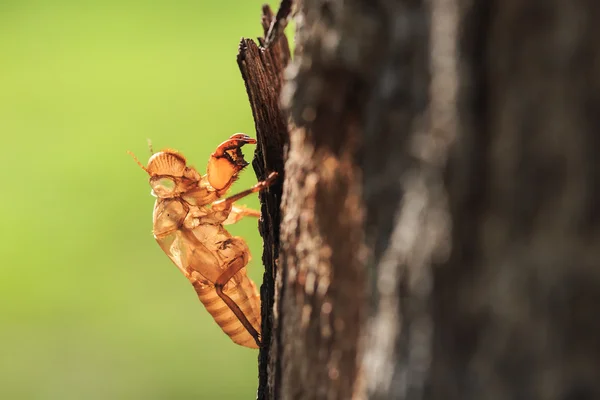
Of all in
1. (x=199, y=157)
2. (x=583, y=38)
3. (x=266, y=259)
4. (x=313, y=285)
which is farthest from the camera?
(x=199, y=157)

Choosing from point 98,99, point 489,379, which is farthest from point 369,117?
point 98,99

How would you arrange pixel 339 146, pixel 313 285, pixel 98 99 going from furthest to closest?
1. pixel 98 99
2. pixel 313 285
3. pixel 339 146

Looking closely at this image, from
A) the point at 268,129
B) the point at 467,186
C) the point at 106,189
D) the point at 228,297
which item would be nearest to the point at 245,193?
the point at 228,297

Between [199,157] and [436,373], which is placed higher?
[199,157]

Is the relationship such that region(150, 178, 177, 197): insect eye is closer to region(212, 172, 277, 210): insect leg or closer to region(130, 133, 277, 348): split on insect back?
region(130, 133, 277, 348): split on insect back

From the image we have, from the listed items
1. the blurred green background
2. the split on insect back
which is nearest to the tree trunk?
the split on insect back

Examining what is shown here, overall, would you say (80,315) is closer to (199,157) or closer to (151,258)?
(151,258)

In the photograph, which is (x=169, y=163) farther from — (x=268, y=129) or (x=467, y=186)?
(x=467, y=186)
